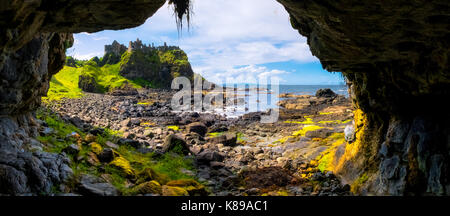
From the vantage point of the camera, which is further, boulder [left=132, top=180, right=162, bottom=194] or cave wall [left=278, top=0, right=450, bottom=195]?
boulder [left=132, top=180, right=162, bottom=194]

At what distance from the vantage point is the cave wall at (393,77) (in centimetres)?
517

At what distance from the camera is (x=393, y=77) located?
27.6 ft

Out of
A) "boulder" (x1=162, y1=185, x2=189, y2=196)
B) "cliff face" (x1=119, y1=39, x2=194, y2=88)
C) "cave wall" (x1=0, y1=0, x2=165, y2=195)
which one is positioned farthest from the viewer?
"cliff face" (x1=119, y1=39, x2=194, y2=88)

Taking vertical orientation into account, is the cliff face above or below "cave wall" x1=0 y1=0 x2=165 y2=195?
above

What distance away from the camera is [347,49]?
7199 millimetres

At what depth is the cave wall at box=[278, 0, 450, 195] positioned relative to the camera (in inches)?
204

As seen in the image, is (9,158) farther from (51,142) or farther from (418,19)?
(418,19)

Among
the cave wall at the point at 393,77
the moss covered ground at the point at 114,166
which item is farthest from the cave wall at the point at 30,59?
the cave wall at the point at 393,77

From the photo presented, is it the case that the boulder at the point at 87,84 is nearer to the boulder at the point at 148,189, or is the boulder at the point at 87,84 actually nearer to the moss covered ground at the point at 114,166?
the moss covered ground at the point at 114,166

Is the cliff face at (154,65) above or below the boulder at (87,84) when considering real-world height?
above

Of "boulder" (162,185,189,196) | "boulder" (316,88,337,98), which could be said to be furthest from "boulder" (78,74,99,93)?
"boulder" (162,185,189,196)

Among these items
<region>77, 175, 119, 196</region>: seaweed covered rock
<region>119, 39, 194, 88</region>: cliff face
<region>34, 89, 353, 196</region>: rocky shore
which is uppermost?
<region>119, 39, 194, 88</region>: cliff face

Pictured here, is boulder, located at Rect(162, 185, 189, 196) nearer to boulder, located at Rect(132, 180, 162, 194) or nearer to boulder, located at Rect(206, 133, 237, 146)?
boulder, located at Rect(132, 180, 162, 194)
